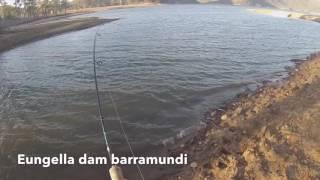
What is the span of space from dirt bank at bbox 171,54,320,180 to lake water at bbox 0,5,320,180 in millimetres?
2184

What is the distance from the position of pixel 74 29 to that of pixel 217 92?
165ft

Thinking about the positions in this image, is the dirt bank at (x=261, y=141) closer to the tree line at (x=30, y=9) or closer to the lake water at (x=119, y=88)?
the lake water at (x=119, y=88)

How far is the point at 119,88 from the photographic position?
2294 centimetres

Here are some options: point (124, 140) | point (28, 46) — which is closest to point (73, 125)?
point (124, 140)

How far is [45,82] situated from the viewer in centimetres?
2548

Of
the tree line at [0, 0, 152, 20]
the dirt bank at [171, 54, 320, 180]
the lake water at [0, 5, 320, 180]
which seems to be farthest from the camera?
the tree line at [0, 0, 152, 20]

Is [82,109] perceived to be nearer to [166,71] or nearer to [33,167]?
[33,167]

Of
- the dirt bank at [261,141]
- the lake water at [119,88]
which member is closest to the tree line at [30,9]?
the lake water at [119,88]

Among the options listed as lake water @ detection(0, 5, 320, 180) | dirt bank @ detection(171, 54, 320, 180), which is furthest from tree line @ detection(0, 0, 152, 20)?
dirt bank @ detection(171, 54, 320, 180)

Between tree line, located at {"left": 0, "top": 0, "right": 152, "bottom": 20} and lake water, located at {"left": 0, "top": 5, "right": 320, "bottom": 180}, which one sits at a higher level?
tree line, located at {"left": 0, "top": 0, "right": 152, "bottom": 20}

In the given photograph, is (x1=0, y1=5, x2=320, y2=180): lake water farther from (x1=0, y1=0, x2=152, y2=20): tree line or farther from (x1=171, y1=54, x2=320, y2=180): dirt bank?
(x1=0, y1=0, x2=152, y2=20): tree line

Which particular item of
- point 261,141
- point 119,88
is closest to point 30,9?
point 119,88

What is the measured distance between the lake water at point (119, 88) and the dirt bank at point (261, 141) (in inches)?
86.0

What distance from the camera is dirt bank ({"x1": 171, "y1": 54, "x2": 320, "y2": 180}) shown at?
34.0ft
